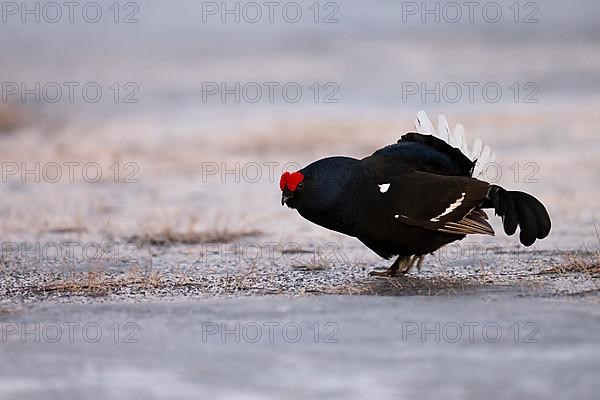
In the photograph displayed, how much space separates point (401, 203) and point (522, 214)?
0.72 meters

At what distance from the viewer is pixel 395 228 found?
262 inches

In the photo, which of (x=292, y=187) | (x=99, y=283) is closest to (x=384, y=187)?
(x=292, y=187)

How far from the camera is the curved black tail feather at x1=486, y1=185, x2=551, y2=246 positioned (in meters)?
6.74

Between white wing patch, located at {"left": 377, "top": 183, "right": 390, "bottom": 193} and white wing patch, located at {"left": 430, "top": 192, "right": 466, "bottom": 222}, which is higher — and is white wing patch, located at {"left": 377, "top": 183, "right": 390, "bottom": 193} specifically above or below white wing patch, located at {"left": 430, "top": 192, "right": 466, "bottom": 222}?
above

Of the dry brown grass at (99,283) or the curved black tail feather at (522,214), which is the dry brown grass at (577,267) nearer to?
the curved black tail feather at (522,214)

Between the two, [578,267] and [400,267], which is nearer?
[578,267]

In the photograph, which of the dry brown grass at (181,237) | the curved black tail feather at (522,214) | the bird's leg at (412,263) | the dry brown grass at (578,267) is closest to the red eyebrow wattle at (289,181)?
the bird's leg at (412,263)

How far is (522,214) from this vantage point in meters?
6.80

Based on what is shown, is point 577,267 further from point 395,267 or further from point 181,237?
point 181,237

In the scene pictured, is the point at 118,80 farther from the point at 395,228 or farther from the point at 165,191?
the point at 395,228

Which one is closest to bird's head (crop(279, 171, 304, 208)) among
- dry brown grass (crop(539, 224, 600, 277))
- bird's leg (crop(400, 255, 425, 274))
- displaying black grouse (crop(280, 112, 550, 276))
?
displaying black grouse (crop(280, 112, 550, 276))

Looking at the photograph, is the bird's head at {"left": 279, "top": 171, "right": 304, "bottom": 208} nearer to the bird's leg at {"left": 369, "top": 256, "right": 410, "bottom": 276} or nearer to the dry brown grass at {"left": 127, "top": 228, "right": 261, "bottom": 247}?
the bird's leg at {"left": 369, "top": 256, "right": 410, "bottom": 276}

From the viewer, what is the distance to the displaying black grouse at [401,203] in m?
6.54

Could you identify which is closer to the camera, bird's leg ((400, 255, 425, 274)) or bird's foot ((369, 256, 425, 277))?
bird's foot ((369, 256, 425, 277))
